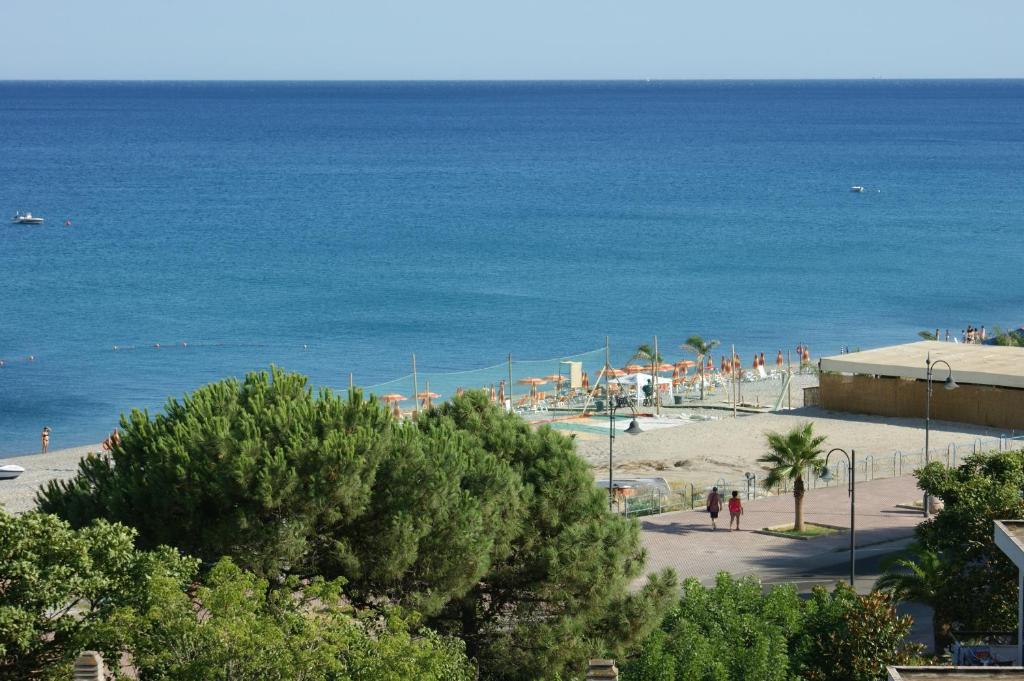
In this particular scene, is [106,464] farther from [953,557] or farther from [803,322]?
[803,322]

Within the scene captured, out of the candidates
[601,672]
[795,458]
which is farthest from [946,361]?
[601,672]

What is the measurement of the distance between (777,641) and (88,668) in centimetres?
844

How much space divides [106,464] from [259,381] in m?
2.38

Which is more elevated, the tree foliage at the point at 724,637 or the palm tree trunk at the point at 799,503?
the palm tree trunk at the point at 799,503

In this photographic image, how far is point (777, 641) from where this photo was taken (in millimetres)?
18422

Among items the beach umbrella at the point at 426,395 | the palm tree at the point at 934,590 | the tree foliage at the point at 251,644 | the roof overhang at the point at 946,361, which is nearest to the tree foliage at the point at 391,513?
the tree foliage at the point at 251,644

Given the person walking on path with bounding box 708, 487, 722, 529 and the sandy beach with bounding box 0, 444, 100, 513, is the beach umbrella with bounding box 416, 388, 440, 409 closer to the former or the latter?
the sandy beach with bounding box 0, 444, 100, 513

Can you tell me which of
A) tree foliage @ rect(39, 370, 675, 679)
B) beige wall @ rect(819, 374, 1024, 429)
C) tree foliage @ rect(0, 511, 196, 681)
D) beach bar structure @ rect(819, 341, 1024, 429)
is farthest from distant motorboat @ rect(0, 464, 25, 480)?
tree foliage @ rect(0, 511, 196, 681)

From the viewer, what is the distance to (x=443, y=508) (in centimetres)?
Answer: 1953

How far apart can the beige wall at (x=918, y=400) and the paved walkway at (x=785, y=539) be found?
8035mm

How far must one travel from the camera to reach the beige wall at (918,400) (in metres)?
43.1

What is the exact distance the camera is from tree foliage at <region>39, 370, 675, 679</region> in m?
18.8

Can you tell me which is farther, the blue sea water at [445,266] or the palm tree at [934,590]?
the blue sea water at [445,266]

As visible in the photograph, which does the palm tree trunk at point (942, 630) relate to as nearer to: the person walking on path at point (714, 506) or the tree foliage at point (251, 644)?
the tree foliage at point (251, 644)
